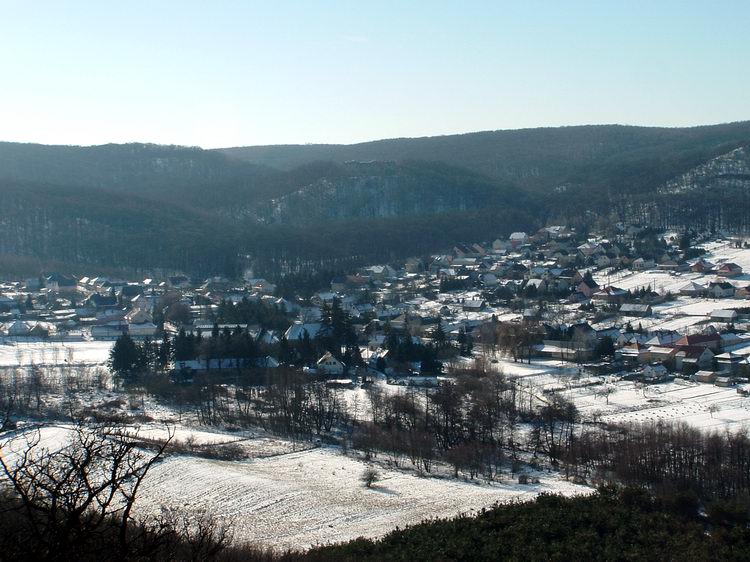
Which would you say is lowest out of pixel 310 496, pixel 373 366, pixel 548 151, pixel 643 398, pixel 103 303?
pixel 373 366

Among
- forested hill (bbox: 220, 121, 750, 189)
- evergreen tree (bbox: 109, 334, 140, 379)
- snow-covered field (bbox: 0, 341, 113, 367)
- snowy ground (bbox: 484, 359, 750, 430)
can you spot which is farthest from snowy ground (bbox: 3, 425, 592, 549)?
forested hill (bbox: 220, 121, 750, 189)

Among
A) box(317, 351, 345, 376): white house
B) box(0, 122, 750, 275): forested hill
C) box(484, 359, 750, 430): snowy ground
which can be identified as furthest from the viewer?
box(0, 122, 750, 275): forested hill

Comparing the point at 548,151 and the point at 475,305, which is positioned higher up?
the point at 548,151

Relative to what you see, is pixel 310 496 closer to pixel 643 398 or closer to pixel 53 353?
pixel 643 398

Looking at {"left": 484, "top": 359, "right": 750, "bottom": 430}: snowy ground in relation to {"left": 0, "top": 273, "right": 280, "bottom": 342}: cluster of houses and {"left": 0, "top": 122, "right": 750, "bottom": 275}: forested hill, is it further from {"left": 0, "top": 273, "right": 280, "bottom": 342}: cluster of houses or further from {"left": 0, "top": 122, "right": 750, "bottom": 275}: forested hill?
{"left": 0, "top": 122, "right": 750, "bottom": 275}: forested hill

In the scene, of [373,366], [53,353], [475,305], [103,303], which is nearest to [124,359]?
[53,353]

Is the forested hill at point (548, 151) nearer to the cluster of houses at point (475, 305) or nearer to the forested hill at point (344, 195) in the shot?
the forested hill at point (344, 195)

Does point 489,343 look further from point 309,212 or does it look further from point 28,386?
point 309,212

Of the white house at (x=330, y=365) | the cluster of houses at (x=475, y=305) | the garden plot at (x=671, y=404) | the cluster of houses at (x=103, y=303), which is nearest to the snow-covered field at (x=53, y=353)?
the cluster of houses at (x=103, y=303)

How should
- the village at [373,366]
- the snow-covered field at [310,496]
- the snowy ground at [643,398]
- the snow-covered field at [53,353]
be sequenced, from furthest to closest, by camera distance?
1. the snow-covered field at [53,353]
2. the snowy ground at [643,398]
3. the village at [373,366]
4. the snow-covered field at [310,496]
